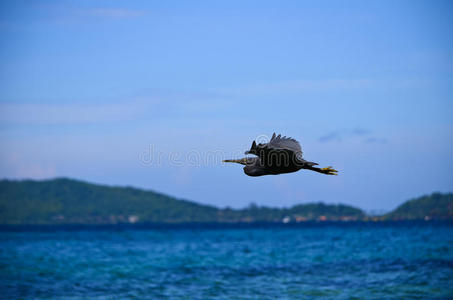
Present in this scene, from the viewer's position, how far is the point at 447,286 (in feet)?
87.5

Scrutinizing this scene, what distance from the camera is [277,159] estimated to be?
9.39 metres

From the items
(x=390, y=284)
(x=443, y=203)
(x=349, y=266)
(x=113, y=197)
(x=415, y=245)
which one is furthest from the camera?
(x=113, y=197)

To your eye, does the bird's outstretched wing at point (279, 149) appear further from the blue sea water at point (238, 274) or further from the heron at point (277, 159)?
the blue sea water at point (238, 274)

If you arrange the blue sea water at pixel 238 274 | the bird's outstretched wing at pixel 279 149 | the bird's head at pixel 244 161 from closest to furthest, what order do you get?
the bird's outstretched wing at pixel 279 149 → the bird's head at pixel 244 161 → the blue sea water at pixel 238 274

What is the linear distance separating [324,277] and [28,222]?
376 ft

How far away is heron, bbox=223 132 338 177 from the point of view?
9193 millimetres

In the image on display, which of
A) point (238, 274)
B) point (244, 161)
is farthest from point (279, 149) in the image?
point (238, 274)

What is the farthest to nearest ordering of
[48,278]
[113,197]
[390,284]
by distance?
[113,197], [48,278], [390,284]

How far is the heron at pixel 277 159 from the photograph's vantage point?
9193 millimetres

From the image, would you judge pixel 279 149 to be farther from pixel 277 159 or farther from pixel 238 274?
pixel 238 274

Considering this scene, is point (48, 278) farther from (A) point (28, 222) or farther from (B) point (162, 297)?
(A) point (28, 222)

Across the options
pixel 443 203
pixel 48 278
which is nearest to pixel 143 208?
pixel 443 203

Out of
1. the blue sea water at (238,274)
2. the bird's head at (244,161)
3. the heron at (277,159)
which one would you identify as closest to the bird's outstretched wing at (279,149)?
the heron at (277,159)

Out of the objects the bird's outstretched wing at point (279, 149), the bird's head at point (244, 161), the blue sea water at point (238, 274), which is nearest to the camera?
the bird's outstretched wing at point (279, 149)
